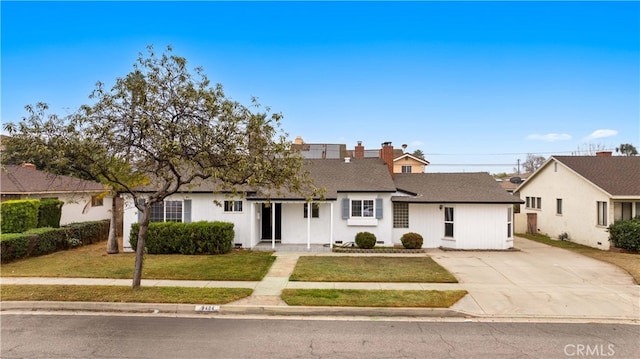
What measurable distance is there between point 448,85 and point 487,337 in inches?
751

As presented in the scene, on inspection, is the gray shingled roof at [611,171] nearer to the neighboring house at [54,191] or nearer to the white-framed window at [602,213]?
the white-framed window at [602,213]

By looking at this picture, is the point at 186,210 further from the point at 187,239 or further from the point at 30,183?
the point at 30,183

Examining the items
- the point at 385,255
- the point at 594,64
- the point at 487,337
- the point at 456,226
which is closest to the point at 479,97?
the point at 594,64

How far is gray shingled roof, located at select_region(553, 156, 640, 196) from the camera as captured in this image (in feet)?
61.5

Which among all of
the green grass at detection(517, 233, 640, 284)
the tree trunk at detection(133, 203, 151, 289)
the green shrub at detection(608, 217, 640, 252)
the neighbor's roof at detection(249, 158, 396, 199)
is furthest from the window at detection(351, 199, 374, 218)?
the green shrub at detection(608, 217, 640, 252)

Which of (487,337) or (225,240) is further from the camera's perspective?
(225,240)

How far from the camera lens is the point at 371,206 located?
18516 mm

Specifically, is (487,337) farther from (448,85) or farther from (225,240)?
(448,85)

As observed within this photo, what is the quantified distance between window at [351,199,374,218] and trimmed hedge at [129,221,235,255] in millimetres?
6353

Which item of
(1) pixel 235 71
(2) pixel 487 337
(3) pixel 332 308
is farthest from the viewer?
(1) pixel 235 71

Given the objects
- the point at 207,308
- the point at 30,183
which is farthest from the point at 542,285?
the point at 30,183

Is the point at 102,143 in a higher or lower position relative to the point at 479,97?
lower

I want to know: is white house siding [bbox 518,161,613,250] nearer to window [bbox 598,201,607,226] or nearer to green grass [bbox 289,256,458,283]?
window [bbox 598,201,607,226]

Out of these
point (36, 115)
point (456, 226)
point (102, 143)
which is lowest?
point (456, 226)
